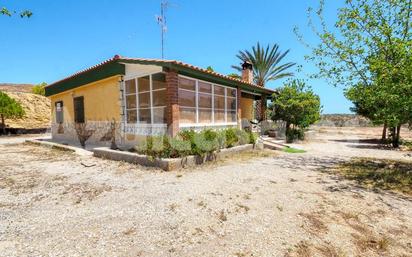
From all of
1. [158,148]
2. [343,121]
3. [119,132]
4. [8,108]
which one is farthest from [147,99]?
[343,121]

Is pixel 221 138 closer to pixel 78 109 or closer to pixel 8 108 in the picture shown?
pixel 78 109

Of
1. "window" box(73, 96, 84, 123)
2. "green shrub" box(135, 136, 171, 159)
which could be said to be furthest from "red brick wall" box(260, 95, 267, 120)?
"window" box(73, 96, 84, 123)

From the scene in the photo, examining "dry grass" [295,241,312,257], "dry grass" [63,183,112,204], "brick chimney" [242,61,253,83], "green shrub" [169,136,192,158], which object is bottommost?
"dry grass" [295,241,312,257]

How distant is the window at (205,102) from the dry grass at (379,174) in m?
5.49

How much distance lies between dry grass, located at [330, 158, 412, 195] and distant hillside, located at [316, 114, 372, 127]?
1104 inches

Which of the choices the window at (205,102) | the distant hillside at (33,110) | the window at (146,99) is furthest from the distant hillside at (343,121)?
the distant hillside at (33,110)

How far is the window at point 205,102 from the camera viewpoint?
9867mm

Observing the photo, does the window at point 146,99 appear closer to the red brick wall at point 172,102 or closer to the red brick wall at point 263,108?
the red brick wall at point 172,102

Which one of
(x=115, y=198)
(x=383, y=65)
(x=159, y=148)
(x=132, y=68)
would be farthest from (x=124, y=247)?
(x=132, y=68)

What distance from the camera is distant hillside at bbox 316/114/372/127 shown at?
1282 inches

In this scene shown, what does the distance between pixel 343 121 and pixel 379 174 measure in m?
31.7

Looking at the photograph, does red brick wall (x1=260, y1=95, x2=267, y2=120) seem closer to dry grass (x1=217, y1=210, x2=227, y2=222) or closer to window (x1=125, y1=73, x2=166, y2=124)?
window (x1=125, y1=73, x2=166, y2=124)

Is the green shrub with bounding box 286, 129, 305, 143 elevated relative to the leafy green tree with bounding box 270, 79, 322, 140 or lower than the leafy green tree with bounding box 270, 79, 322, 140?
lower

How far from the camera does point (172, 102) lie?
873 centimetres
